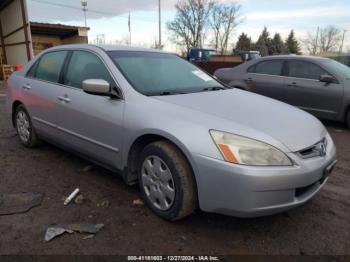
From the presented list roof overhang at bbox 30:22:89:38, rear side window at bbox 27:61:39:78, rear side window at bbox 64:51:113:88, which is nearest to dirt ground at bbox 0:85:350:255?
rear side window at bbox 64:51:113:88

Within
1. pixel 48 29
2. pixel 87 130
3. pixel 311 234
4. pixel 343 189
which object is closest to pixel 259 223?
pixel 311 234

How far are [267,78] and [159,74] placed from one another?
4344mm

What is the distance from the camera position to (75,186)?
351 cm

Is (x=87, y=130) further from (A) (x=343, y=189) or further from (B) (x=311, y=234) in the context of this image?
(A) (x=343, y=189)

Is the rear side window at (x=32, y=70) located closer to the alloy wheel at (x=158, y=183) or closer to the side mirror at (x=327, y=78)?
the alloy wheel at (x=158, y=183)

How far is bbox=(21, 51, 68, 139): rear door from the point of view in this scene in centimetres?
394

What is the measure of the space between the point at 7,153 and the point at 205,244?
338cm

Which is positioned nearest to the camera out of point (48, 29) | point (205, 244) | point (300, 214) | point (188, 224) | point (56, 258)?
point (56, 258)

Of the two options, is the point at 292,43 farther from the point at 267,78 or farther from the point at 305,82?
the point at 305,82

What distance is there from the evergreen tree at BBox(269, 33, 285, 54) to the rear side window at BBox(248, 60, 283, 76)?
53802 mm

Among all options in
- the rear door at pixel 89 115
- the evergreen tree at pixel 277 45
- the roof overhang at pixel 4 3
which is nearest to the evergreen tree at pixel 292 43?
the evergreen tree at pixel 277 45

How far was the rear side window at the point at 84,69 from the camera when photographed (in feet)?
11.0

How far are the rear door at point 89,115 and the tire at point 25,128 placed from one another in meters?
0.95

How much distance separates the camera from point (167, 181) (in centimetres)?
271
